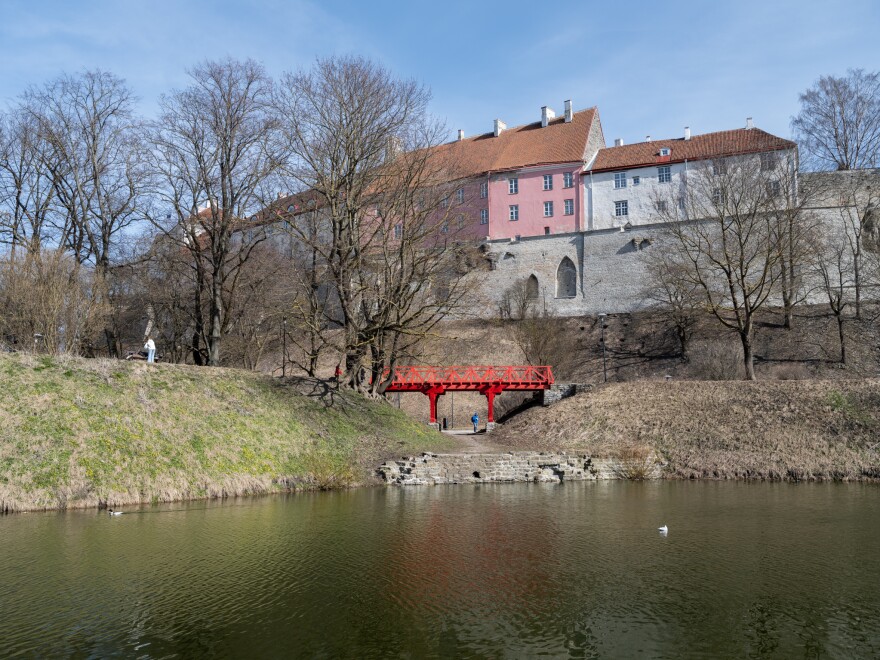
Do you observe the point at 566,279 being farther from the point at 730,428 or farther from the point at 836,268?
the point at 730,428

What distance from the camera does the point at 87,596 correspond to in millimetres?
9289

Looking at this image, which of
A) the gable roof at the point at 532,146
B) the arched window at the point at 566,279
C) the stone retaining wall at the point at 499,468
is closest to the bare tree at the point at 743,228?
the stone retaining wall at the point at 499,468

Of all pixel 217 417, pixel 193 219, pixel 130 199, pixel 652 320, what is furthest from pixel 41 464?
pixel 652 320

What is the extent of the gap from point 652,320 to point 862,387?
20080 millimetres

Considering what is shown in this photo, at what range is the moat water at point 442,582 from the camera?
7793 mm

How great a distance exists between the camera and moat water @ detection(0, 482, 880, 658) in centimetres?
779

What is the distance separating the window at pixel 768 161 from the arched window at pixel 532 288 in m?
19.2

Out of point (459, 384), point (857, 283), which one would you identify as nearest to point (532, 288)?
point (857, 283)

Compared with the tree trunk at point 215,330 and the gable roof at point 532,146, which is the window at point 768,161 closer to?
the gable roof at point 532,146

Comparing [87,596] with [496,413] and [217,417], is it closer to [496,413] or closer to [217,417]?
[217,417]

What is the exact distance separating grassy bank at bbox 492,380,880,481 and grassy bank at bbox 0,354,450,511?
275 inches

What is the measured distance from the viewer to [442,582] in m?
10.2

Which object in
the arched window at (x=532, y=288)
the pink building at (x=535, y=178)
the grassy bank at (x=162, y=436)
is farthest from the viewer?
the pink building at (x=535, y=178)

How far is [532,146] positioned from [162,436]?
43.4 metres
